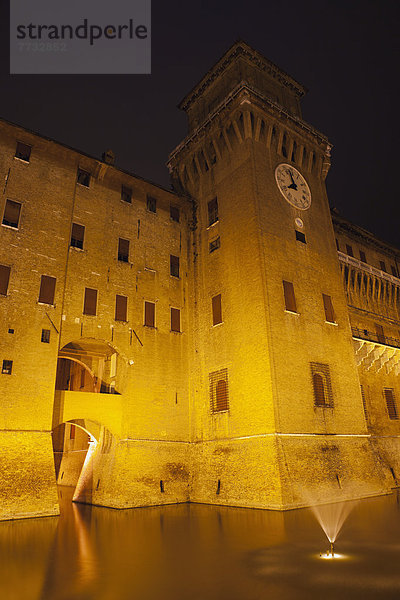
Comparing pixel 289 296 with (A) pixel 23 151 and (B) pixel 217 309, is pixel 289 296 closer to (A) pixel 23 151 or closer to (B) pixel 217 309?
(B) pixel 217 309

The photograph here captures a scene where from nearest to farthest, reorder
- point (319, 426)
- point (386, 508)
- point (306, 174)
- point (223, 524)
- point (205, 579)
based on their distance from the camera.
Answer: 1. point (205, 579)
2. point (223, 524)
3. point (386, 508)
4. point (319, 426)
5. point (306, 174)

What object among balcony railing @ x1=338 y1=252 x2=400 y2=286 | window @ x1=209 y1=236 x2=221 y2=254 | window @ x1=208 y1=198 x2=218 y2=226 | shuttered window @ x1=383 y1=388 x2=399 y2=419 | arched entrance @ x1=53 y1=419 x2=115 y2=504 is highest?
window @ x1=208 y1=198 x2=218 y2=226

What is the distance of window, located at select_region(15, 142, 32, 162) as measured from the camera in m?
19.6

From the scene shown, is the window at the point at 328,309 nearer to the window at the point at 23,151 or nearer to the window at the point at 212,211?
the window at the point at 212,211

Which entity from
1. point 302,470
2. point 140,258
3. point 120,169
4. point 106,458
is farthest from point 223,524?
point 120,169

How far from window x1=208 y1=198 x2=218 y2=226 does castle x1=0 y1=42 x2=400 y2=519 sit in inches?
5.2

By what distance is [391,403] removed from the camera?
2794 cm

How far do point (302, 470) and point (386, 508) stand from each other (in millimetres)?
3303

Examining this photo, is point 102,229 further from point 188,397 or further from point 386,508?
point 386,508

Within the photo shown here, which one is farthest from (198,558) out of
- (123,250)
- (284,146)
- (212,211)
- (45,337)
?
(284,146)

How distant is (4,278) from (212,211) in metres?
12.5

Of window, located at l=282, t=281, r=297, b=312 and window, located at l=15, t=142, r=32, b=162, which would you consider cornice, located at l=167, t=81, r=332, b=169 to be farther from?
window, located at l=282, t=281, r=297, b=312

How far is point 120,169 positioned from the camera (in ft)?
73.7

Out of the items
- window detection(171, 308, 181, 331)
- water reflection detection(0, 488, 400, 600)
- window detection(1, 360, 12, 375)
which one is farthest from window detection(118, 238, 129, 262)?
water reflection detection(0, 488, 400, 600)
